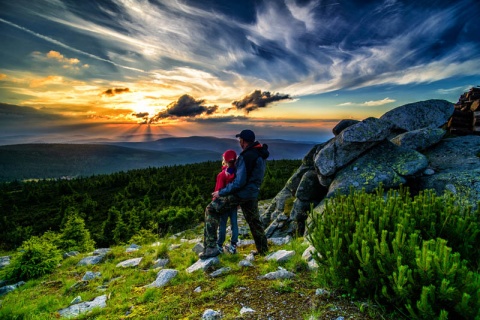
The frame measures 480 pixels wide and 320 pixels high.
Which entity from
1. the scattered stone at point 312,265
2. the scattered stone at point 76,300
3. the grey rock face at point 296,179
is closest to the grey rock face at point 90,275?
the scattered stone at point 76,300

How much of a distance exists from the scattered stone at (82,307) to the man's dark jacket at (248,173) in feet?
10.9

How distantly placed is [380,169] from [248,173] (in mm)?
5458

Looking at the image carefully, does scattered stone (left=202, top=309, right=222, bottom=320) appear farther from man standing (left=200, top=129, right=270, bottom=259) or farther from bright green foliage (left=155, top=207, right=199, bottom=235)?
bright green foliage (left=155, top=207, right=199, bottom=235)

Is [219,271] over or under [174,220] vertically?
over

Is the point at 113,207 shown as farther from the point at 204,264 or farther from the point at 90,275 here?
the point at 204,264

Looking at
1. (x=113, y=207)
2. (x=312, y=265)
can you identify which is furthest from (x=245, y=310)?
(x=113, y=207)

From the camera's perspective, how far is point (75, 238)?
1327 cm

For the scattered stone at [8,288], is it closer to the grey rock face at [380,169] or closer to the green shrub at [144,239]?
the green shrub at [144,239]

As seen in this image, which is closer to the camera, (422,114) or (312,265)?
(312,265)

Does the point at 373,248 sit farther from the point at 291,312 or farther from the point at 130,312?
the point at 130,312

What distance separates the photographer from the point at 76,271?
8.46 m

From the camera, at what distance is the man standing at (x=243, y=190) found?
6.76 metres

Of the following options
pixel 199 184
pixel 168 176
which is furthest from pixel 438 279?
pixel 168 176

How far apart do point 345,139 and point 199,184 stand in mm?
23486
